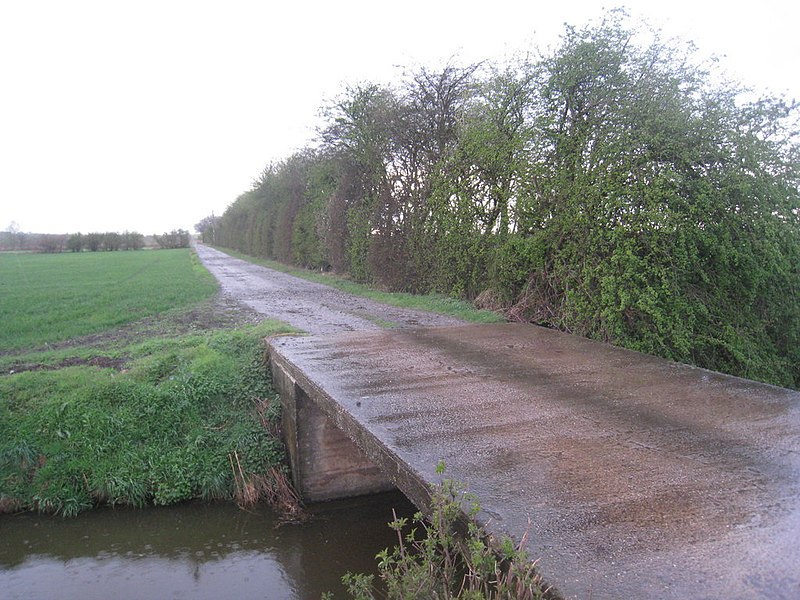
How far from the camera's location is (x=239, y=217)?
5116cm

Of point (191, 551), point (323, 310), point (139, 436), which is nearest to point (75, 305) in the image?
point (323, 310)

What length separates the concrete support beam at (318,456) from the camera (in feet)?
20.6

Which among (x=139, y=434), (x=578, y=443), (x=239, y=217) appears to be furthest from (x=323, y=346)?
(x=239, y=217)

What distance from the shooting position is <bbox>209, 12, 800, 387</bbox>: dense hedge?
21.5ft

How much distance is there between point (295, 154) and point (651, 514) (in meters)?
28.7

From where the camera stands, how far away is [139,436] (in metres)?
6.66

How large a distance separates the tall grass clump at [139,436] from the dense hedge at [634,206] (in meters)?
4.25

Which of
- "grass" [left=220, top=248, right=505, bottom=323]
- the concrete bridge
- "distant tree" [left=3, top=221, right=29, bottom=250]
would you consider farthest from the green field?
"distant tree" [left=3, top=221, right=29, bottom=250]

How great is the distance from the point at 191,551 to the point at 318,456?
1.54 meters

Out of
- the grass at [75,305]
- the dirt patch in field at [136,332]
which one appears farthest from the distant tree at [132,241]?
the dirt patch in field at [136,332]

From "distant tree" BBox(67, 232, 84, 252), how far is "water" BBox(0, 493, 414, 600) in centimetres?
7142

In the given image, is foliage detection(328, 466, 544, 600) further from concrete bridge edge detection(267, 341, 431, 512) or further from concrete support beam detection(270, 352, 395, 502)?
concrete support beam detection(270, 352, 395, 502)

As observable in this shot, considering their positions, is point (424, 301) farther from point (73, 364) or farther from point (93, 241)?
point (93, 241)

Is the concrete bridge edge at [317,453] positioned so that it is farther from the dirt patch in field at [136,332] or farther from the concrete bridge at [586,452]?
the dirt patch in field at [136,332]
